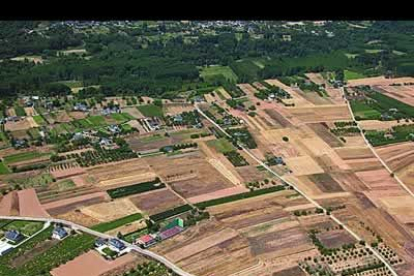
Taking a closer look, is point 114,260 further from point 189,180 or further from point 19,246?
point 189,180

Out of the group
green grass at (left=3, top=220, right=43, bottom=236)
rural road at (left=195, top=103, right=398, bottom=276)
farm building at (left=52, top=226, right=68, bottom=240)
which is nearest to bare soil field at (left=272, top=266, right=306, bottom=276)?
rural road at (left=195, top=103, right=398, bottom=276)

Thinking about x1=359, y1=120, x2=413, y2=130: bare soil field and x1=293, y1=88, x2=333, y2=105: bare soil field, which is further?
x1=293, y1=88, x2=333, y2=105: bare soil field

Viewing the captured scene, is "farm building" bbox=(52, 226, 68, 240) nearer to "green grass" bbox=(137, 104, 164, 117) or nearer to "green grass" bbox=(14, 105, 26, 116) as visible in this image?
"green grass" bbox=(137, 104, 164, 117)

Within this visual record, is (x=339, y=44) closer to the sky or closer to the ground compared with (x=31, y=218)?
closer to the sky

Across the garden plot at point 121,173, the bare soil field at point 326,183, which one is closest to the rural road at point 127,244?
the garden plot at point 121,173
